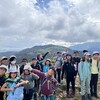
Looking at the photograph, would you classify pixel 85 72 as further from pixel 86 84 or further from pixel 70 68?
pixel 70 68

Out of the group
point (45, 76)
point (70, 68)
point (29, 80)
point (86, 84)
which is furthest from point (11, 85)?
point (86, 84)

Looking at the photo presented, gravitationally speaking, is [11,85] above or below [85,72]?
above

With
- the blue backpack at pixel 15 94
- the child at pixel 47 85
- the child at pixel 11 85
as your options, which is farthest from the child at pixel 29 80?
the blue backpack at pixel 15 94

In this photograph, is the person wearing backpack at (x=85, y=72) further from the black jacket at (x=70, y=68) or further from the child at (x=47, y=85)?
the child at (x=47, y=85)

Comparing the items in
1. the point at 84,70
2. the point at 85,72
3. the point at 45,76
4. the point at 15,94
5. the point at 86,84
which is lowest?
the point at 86,84

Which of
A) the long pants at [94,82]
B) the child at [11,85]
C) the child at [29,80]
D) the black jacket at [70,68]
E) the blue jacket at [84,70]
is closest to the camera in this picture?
the child at [11,85]

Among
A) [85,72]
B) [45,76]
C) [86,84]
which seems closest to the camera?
[45,76]

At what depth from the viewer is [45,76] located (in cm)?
1073

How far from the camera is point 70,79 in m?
15.4

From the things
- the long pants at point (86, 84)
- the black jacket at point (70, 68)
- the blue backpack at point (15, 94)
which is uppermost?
the black jacket at point (70, 68)

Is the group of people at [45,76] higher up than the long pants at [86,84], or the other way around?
the group of people at [45,76]

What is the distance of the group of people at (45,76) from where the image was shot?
30.5 feet

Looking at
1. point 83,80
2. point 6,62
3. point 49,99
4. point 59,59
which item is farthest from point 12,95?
point 59,59

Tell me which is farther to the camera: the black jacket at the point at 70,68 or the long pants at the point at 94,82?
the long pants at the point at 94,82
